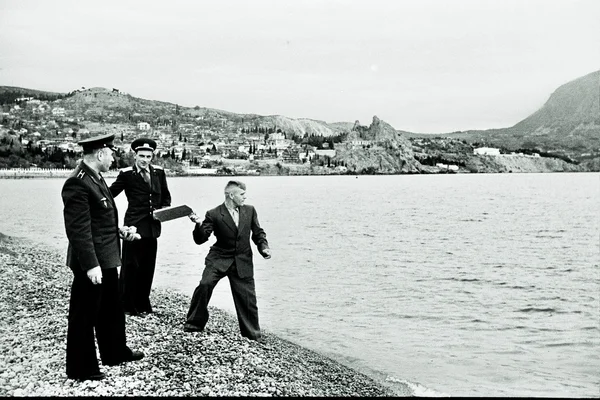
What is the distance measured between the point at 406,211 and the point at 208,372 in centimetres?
6789

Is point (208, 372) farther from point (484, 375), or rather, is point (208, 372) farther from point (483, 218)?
point (483, 218)

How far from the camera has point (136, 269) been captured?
9586 mm

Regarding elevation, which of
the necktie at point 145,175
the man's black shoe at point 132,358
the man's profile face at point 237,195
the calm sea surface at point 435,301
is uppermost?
the necktie at point 145,175

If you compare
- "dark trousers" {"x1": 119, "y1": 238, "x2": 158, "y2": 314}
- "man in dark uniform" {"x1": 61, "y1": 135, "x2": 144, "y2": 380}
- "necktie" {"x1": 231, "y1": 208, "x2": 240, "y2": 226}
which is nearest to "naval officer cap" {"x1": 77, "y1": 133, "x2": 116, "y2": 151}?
"man in dark uniform" {"x1": 61, "y1": 135, "x2": 144, "y2": 380}

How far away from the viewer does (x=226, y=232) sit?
9.17 metres

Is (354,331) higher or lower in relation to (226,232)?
lower

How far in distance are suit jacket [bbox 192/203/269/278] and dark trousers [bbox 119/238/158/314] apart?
97 cm

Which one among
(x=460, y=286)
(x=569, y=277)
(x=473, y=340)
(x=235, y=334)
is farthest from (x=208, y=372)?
(x=569, y=277)

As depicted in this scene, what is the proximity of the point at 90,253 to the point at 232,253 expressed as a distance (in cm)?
307

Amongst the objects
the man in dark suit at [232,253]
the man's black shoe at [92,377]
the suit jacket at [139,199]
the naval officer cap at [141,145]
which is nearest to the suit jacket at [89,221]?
the man's black shoe at [92,377]

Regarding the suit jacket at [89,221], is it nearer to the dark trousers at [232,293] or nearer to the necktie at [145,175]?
the dark trousers at [232,293]

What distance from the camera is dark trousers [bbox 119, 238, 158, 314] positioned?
9539 millimetres

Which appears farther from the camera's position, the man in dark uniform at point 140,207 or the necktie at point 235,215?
the man in dark uniform at point 140,207

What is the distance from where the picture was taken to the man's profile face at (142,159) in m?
9.49
